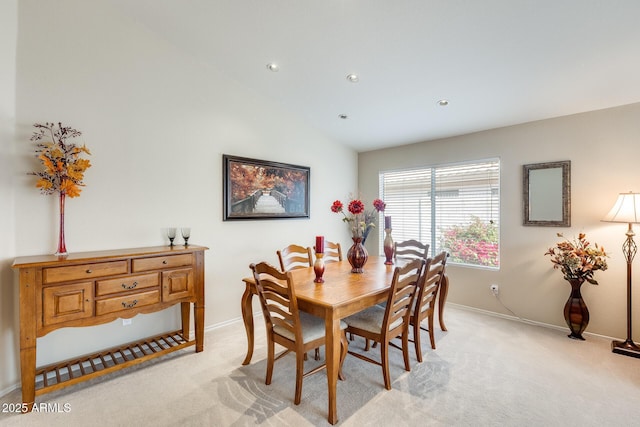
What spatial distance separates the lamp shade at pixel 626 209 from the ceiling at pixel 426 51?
3.24ft

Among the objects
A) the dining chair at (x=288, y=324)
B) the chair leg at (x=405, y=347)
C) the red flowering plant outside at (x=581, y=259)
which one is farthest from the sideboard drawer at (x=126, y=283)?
the red flowering plant outside at (x=581, y=259)

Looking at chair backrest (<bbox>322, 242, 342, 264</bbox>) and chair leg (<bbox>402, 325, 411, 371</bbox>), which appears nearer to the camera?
chair leg (<bbox>402, 325, 411, 371</bbox>)

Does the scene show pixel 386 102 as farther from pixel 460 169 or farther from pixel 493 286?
pixel 493 286

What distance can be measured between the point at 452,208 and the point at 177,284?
3632mm

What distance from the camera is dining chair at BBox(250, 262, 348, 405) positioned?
2.00 metres

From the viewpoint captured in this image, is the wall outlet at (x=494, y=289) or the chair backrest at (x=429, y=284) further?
the wall outlet at (x=494, y=289)

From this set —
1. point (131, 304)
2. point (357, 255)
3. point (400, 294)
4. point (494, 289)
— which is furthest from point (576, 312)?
point (131, 304)

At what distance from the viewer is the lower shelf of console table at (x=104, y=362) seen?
7.28 feet

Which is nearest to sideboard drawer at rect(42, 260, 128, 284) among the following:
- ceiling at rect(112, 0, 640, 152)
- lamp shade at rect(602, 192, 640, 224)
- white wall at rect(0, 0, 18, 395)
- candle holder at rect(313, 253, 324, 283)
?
white wall at rect(0, 0, 18, 395)

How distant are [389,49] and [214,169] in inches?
87.8

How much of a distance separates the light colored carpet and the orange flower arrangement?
1564 mm

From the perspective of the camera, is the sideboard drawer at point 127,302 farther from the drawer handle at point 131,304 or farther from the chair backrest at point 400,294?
the chair backrest at point 400,294

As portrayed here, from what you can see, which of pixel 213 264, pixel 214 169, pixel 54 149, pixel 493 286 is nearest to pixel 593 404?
pixel 493 286

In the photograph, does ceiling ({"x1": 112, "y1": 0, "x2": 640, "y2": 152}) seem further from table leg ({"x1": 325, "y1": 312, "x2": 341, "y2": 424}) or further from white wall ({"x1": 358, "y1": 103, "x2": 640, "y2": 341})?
table leg ({"x1": 325, "y1": 312, "x2": 341, "y2": 424})
